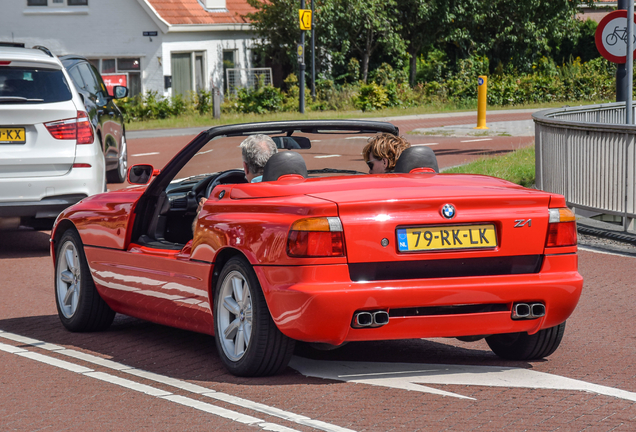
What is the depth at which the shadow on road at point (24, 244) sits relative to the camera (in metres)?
10.4

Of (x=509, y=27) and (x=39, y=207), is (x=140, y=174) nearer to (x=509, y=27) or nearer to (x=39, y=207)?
(x=39, y=207)

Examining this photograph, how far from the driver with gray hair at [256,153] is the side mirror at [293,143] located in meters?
0.14

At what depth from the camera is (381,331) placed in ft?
16.0

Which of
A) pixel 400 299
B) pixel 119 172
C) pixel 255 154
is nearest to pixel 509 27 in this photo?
pixel 119 172

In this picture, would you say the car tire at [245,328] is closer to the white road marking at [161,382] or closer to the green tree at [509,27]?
the white road marking at [161,382]

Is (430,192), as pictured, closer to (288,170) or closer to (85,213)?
(288,170)

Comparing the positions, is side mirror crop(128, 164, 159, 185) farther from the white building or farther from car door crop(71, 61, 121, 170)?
the white building

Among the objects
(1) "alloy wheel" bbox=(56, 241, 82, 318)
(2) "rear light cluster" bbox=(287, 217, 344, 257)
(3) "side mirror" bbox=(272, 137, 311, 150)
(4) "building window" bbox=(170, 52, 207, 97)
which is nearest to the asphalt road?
(1) "alloy wheel" bbox=(56, 241, 82, 318)

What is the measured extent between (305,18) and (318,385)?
30.3 meters

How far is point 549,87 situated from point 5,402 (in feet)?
118

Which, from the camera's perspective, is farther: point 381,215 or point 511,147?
point 511,147


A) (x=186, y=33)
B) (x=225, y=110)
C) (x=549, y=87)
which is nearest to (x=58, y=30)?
(x=186, y=33)

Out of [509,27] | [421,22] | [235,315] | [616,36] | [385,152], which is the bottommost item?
[235,315]

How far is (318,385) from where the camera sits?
5145 mm
